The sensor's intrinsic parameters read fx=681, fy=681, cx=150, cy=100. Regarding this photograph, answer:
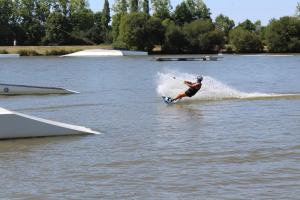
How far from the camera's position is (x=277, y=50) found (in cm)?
16325

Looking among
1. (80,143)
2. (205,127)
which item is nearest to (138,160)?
(80,143)

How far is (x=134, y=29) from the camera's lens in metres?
164

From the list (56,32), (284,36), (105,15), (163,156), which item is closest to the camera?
(163,156)

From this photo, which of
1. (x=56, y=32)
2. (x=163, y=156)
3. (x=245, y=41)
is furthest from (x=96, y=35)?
(x=163, y=156)

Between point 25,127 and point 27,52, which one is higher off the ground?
point 25,127

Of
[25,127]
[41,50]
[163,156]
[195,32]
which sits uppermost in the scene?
[195,32]

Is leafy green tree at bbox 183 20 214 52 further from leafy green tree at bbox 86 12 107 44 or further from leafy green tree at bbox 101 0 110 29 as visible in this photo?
leafy green tree at bbox 101 0 110 29

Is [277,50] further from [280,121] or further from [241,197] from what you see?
[241,197]

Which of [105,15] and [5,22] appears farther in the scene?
[105,15]

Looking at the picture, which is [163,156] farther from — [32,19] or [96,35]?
[32,19]

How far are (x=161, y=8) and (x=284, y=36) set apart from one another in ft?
140

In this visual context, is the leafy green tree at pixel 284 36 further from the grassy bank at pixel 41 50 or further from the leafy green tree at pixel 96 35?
the leafy green tree at pixel 96 35

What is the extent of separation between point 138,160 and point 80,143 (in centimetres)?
314

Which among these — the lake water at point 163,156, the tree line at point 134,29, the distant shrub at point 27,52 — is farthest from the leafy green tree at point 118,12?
the lake water at point 163,156
